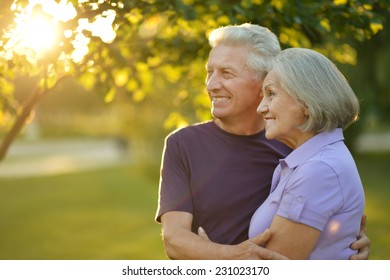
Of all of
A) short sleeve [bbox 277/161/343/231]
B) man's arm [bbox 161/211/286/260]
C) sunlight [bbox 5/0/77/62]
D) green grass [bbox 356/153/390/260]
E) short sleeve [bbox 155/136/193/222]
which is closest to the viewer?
short sleeve [bbox 277/161/343/231]

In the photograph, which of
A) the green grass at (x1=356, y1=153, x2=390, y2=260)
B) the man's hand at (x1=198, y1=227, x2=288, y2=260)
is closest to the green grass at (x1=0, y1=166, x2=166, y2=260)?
the green grass at (x1=356, y1=153, x2=390, y2=260)

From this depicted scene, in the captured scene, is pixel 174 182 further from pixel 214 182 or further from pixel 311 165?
pixel 311 165

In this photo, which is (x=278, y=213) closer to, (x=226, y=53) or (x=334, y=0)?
(x=226, y=53)

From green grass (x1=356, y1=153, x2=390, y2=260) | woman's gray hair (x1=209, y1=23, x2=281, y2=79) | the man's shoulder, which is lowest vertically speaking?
green grass (x1=356, y1=153, x2=390, y2=260)

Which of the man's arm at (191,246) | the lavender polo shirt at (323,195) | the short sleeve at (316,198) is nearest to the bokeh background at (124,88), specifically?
the man's arm at (191,246)

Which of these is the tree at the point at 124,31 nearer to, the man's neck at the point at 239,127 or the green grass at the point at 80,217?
the man's neck at the point at 239,127

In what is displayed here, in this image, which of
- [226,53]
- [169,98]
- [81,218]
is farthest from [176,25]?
[81,218]

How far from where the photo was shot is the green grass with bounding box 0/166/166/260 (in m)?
10.3

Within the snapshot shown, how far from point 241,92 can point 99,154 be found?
24.9 m

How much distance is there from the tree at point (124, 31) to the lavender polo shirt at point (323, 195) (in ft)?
4.68

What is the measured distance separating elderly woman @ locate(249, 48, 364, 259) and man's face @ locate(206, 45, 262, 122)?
41 centimetres

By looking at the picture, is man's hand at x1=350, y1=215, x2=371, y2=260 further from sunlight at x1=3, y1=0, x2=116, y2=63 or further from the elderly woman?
sunlight at x1=3, y1=0, x2=116, y2=63

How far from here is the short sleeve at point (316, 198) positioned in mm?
2752

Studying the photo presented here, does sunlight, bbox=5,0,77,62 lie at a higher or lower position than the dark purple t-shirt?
higher
